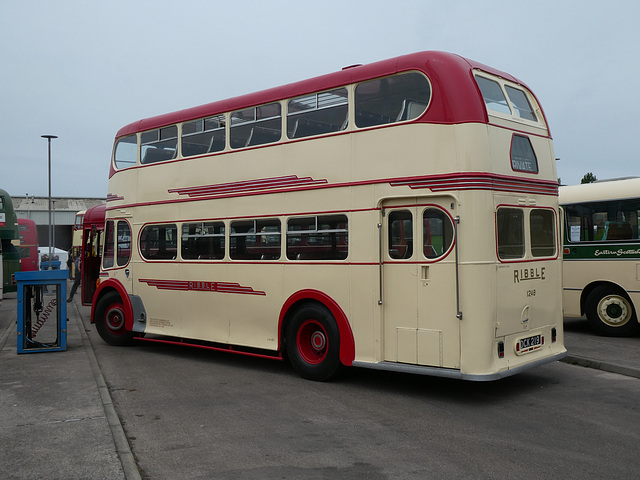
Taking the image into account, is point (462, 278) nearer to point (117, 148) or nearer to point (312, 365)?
point (312, 365)

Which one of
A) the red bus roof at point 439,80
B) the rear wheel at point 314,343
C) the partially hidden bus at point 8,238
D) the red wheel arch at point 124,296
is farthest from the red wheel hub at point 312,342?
the partially hidden bus at point 8,238

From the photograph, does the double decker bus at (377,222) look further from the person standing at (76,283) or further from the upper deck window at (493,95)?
the person standing at (76,283)

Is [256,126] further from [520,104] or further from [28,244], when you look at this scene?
[28,244]

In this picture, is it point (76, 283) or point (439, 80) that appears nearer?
point (439, 80)

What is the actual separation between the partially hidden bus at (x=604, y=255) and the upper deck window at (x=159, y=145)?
25.8 feet

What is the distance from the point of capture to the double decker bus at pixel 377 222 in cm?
743

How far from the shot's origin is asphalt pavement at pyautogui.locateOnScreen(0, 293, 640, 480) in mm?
5367

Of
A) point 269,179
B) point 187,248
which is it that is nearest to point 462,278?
point 269,179

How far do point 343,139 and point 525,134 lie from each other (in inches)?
90.6

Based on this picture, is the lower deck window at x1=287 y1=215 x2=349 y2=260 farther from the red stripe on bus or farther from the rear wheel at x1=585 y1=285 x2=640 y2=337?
the rear wheel at x1=585 y1=285 x2=640 y2=337

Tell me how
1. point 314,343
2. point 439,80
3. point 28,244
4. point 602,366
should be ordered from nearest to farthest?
1. point 439,80
2. point 314,343
3. point 602,366
4. point 28,244

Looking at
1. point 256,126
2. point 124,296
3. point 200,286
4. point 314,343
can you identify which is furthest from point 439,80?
point 124,296

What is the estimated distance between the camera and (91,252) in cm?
1661

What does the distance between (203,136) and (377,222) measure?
390 cm
